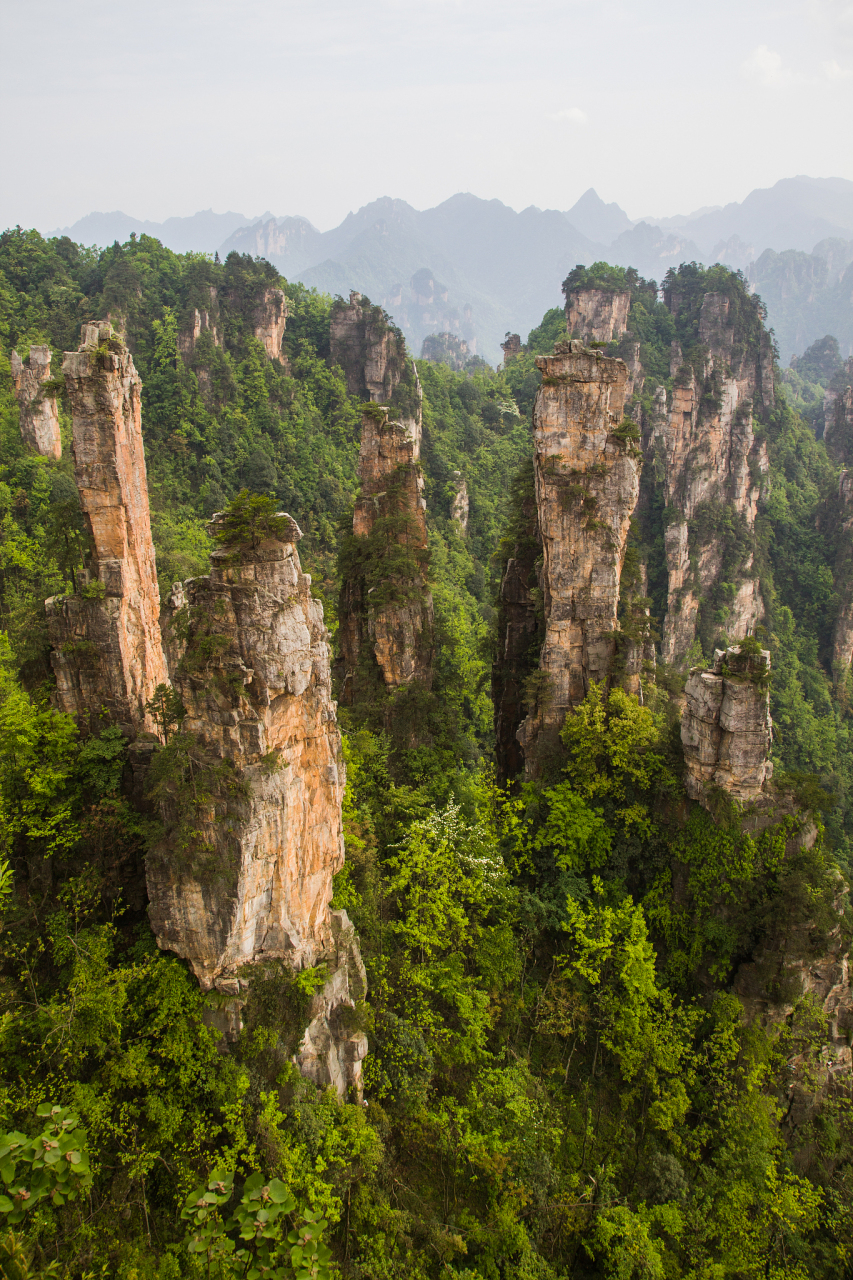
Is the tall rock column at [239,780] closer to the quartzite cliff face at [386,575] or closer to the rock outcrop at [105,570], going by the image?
the rock outcrop at [105,570]

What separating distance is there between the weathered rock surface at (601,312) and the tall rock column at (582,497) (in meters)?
53.6

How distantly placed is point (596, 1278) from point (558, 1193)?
157 cm

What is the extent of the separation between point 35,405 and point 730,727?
41135mm

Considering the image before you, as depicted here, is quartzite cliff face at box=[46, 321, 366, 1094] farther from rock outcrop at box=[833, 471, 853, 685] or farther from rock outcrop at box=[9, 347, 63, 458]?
rock outcrop at box=[833, 471, 853, 685]

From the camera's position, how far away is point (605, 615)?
71.7 ft

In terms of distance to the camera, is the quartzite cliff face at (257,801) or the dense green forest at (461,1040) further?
the quartzite cliff face at (257,801)

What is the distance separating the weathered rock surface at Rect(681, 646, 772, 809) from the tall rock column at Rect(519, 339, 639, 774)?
4.11 meters

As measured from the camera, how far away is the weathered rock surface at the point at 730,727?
17.6 meters

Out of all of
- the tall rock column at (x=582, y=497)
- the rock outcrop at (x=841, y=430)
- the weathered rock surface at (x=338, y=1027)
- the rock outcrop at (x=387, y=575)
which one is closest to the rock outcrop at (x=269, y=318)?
the rock outcrop at (x=387, y=575)

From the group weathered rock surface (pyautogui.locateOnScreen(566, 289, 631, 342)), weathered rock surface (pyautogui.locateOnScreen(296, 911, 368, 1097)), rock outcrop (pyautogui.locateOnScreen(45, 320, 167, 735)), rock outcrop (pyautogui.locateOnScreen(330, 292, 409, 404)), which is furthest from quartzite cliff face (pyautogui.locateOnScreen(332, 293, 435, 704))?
weathered rock surface (pyautogui.locateOnScreen(566, 289, 631, 342))

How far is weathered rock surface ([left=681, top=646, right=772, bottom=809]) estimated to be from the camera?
17.6 m

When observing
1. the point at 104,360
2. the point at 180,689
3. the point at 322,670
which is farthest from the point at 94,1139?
the point at 104,360

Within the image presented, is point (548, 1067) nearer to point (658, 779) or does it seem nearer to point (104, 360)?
point (658, 779)

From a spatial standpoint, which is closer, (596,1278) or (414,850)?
(596,1278)
